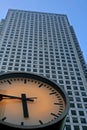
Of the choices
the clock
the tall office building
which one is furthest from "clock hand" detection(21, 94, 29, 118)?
the tall office building

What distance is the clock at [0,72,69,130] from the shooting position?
2.47 m

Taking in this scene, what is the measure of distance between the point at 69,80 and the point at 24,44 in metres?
17.1

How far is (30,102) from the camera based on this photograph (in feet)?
8.89

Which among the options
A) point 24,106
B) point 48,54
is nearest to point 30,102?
point 24,106

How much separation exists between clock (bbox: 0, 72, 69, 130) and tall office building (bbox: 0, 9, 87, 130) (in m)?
33.3

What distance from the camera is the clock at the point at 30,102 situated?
2.47 m

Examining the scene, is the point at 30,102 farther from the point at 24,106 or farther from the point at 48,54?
the point at 48,54

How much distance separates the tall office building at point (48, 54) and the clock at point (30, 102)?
3328cm

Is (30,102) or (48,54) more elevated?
(48,54)

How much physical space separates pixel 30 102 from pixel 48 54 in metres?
53.7

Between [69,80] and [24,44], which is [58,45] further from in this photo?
[69,80]

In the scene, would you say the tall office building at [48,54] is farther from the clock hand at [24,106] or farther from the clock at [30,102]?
the clock hand at [24,106]

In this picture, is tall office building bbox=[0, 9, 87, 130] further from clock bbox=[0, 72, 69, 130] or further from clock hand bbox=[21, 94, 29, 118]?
clock hand bbox=[21, 94, 29, 118]

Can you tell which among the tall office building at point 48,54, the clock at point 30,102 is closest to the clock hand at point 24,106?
the clock at point 30,102
